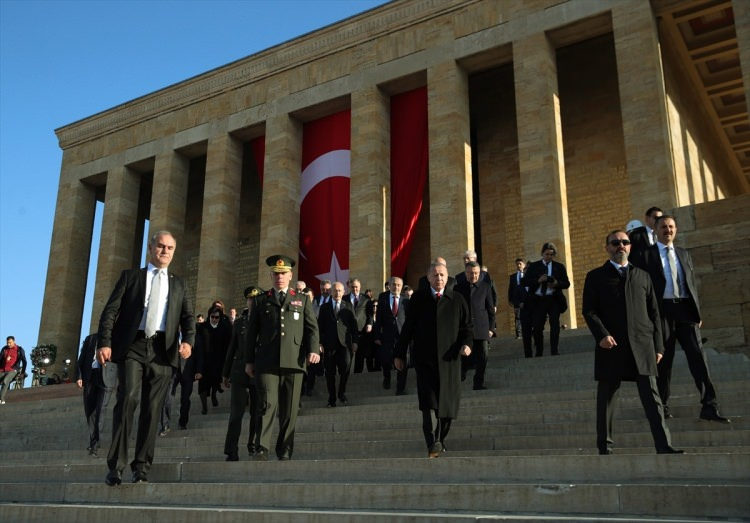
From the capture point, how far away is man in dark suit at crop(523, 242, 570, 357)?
9375mm

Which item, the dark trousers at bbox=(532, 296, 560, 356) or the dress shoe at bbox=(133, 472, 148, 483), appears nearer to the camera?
the dress shoe at bbox=(133, 472, 148, 483)

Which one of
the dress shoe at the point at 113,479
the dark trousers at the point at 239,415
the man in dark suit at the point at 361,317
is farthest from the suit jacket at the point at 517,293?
the dress shoe at the point at 113,479

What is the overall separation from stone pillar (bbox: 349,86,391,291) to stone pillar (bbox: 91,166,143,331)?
28.1ft

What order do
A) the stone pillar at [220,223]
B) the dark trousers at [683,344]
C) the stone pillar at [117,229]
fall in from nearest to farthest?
the dark trousers at [683,344] → the stone pillar at [220,223] → the stone pillar at [117,229]

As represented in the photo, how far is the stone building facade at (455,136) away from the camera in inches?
608

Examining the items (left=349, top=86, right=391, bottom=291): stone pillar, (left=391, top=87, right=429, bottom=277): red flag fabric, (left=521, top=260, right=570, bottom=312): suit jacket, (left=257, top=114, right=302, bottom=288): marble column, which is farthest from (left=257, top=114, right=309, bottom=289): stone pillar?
(left=521, top=260, right=570, bottom=312): suit jacket

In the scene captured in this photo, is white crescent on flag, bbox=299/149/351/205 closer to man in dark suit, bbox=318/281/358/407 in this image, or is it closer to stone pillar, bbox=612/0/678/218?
stone pillar, bbox=612/0/678/218

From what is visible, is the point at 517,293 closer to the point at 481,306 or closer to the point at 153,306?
the point at 481,306

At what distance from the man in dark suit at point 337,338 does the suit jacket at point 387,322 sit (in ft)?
1.17

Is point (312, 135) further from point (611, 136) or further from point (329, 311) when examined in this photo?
point (329, 311)

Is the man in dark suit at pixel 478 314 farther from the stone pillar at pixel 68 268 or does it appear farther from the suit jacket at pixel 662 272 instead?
the stone pillar at pixel 68 268

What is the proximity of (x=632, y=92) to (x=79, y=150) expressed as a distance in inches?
733

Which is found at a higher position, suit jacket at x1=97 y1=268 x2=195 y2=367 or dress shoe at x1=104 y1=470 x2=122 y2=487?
suit jacket at x1=97 y1=268 x2=195 y2=367

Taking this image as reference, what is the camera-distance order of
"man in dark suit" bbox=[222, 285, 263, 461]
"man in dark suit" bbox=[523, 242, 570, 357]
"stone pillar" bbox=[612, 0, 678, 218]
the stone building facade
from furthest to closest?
the stone building facade < "stone pillar" bbox=[612, 0, 678, 218] < "man in dark suit" bbox=[523, 242, 570, 357] < "man in dark suit" bbox=[222, 285, 263, 461]
